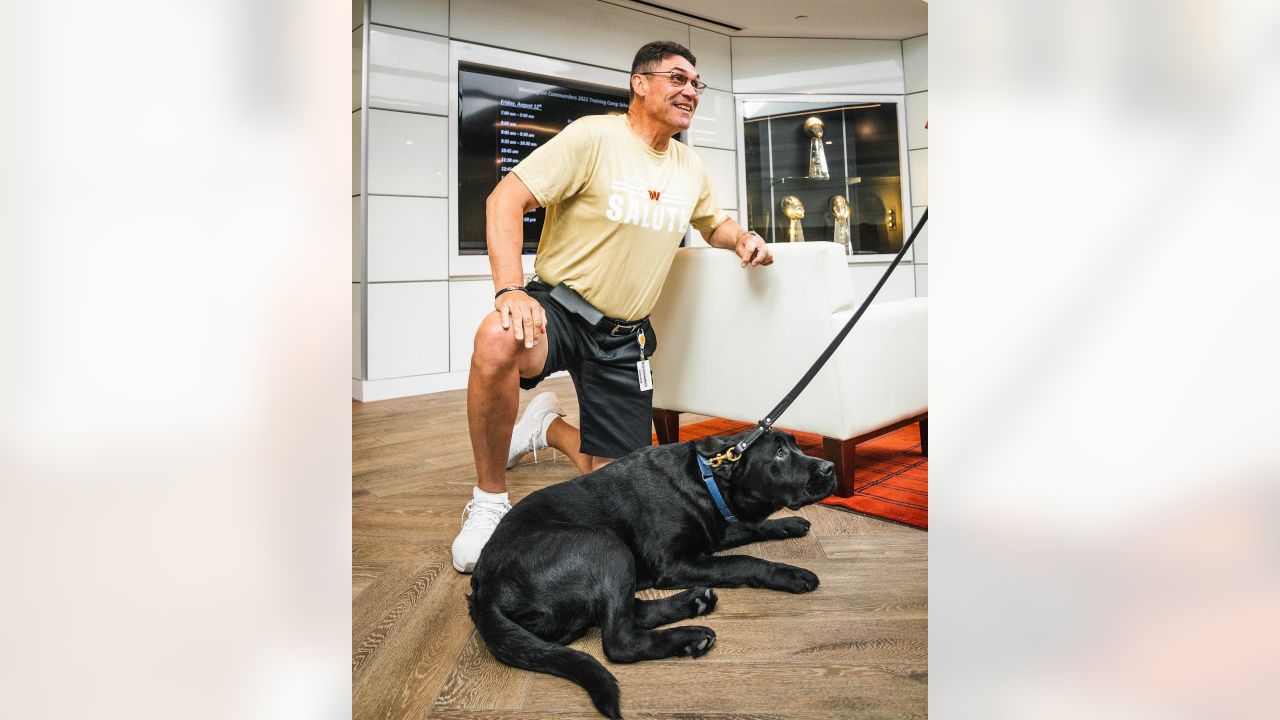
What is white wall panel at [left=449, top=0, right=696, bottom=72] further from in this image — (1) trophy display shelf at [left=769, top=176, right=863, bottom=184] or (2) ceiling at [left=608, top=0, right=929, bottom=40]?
(1) trophy display shelf at [left=769, top=176, right=863, bottom=184]

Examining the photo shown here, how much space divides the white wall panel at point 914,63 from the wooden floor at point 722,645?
493cm

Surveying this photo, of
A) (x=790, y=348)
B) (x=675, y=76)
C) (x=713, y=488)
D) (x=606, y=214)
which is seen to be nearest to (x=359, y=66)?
(x=675, y=76)

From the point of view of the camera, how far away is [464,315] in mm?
4242

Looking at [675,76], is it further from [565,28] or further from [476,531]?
[565,28]

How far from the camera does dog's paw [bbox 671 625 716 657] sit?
1.08 metres

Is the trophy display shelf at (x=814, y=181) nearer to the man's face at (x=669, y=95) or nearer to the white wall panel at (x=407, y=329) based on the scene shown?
the white wall panel at (x=407, y=329)

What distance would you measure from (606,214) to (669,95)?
382mm

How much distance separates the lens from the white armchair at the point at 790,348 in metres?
1.95

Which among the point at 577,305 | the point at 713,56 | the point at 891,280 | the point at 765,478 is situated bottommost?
the point at 765,478

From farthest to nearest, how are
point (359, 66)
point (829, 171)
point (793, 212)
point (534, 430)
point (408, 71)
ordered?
point (829, 171) → point (793, 212) → point (408, 71) → point (359, 66) → point (534, 430)
